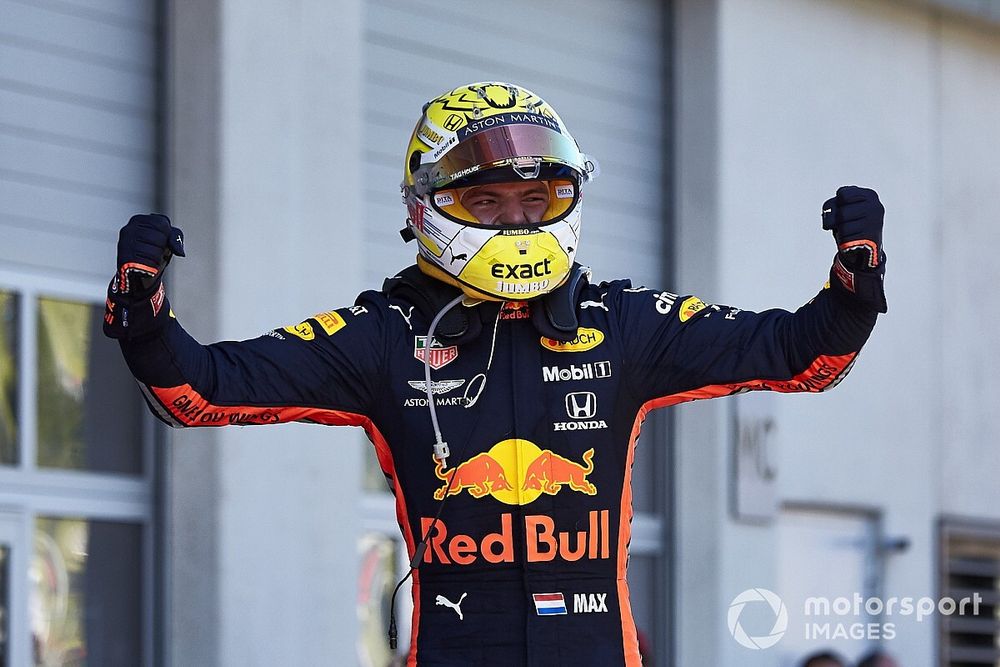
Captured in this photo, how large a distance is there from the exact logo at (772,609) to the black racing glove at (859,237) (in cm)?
676

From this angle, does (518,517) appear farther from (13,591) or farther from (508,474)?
(13,591)

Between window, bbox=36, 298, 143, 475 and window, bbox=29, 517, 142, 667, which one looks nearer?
window, bbox=29, 517, 142, 667

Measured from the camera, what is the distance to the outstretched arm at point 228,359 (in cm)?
325

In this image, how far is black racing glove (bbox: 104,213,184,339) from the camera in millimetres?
3217

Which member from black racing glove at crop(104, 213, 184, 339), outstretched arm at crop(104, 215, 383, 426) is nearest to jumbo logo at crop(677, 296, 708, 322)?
outstretched arm at crop(104, 215, 383, 426)

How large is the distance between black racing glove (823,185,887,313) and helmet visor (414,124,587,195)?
0.66 metres

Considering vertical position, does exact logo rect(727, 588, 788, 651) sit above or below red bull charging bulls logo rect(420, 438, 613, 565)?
below

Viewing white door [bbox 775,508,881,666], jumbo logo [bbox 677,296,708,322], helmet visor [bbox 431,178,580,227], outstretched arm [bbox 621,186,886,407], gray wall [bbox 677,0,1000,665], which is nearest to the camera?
outstretched arm [bbox 621,186,886,407]

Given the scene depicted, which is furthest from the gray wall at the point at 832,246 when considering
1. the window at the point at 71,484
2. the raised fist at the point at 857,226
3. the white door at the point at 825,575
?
the raised fist at the point at 857,226

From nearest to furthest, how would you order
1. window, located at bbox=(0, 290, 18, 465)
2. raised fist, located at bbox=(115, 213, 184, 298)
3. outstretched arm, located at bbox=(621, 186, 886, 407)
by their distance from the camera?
raised fist, located at bbox=(115, 213, 184, 298), outstretched arm, located at bbox=(621, 186, 886, 407), window, located at bbox=(0, 290, 18, 465)

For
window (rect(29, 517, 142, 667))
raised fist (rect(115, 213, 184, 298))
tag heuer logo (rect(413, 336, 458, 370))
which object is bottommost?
window (rect(29, 517, 142, 667))

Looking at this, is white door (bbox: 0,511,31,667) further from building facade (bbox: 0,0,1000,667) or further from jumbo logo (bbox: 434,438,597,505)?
jumbo logo (bbox: 434,438,597,505)

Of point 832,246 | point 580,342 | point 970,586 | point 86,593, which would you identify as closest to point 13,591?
point 86,593

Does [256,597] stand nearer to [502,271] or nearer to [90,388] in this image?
[90,388]
